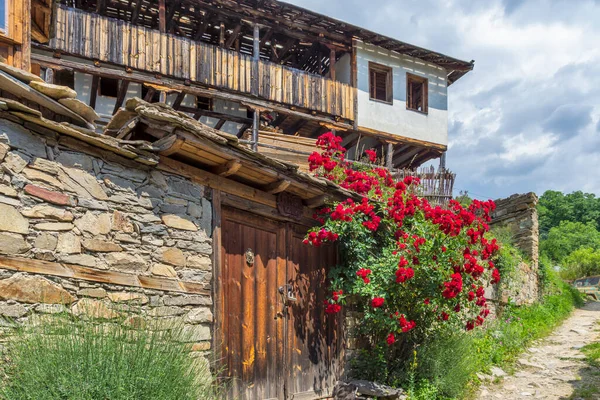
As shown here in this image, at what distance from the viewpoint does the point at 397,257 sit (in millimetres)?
6535

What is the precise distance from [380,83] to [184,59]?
6.40 m

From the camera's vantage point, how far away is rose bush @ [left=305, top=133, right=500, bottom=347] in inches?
252

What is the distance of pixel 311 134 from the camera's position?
16.5m

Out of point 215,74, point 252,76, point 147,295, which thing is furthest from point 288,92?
point 147,295

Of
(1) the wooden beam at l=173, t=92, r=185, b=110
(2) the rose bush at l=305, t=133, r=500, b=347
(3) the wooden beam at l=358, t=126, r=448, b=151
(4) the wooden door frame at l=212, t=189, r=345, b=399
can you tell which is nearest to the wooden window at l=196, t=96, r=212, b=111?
(1) the wooden beam at l=173, t=92, r=185, b=110

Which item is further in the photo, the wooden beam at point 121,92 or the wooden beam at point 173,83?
the wooden beam at point 121,92

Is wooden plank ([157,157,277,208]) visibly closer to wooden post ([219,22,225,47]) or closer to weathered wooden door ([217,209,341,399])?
weathered wooden door ([217,209,341,399])

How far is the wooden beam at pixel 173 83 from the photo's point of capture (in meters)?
11.2

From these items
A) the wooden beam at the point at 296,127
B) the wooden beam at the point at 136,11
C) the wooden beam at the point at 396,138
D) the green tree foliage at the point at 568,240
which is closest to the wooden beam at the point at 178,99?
the wooden beam at the point at 136,11

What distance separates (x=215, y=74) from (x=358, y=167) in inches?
155

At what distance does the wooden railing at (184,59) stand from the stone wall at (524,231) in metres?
4.78

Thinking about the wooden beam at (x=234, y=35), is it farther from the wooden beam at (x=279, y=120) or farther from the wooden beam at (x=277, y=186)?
the wooden beam at (x=277, y=186)

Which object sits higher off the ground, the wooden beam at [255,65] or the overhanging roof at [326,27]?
the overhanging roof at [326,27]

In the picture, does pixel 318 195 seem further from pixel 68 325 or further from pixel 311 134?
pixel 311 134
